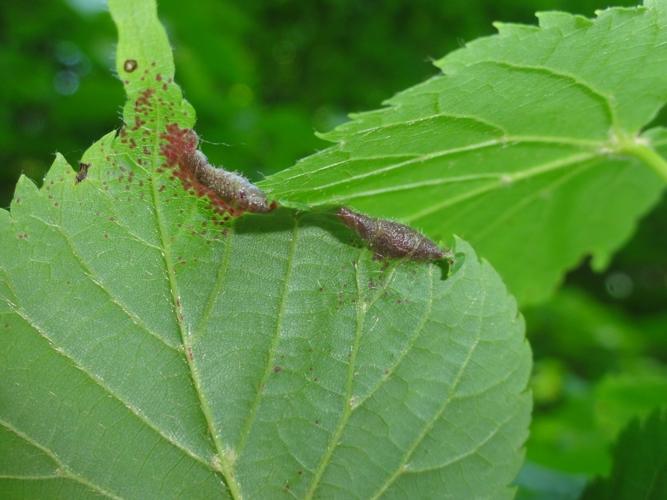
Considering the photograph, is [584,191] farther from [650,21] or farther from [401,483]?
[401,483]

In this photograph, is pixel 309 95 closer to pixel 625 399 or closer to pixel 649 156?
pixel 625 399

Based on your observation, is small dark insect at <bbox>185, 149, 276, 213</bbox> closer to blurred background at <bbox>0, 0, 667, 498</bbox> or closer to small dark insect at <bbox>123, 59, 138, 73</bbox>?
small dark insect at <bbox>123, 59, 138, 73</bbox>

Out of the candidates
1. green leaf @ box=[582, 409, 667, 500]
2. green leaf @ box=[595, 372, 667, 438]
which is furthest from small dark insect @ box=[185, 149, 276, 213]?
green leaf @ box=[595, 372, 667, 438]

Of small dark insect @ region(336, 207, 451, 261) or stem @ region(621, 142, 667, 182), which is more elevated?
stem @ region(621, 142, 667, 182)

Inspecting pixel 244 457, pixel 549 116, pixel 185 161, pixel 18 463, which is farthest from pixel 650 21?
pixel 18 463

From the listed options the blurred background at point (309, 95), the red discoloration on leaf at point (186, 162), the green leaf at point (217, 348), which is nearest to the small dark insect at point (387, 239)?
the green leaf at point (217, 348)

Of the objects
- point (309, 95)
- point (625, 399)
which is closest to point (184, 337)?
point (625, 399)
